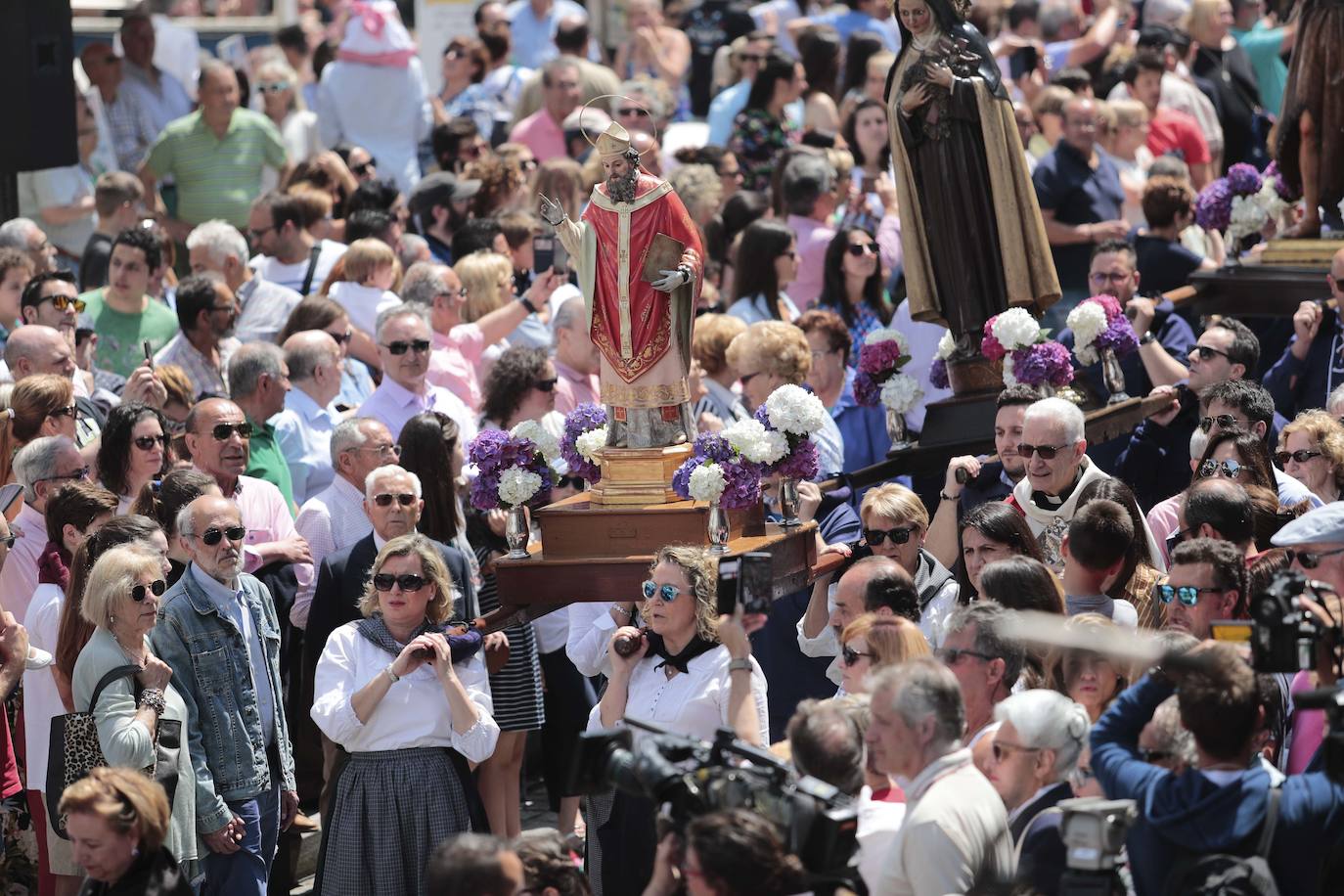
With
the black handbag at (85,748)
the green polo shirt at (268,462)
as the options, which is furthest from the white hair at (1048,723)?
the green polo shirt at (268,462)

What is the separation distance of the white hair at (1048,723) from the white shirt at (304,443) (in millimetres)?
4955

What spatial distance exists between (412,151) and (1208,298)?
7545 millimetres

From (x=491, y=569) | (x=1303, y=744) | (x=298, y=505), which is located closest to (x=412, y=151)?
(x=298, y=505)

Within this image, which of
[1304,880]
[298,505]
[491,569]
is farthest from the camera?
[298,505]

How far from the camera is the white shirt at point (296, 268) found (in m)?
12.9

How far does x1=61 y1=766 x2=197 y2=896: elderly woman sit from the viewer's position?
6.50 metres

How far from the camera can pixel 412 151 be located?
17.1 m

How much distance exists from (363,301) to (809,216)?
9.42 feet

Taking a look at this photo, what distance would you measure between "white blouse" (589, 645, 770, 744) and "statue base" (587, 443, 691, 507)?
92 centimetres

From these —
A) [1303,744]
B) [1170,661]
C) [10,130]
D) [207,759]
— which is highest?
[10,130]

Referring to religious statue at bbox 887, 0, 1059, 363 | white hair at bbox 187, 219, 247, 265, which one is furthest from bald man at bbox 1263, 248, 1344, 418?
white hair at bbox 187, 219, 247, 265

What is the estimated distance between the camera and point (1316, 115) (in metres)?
11.1

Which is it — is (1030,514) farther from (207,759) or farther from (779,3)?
(779,3)

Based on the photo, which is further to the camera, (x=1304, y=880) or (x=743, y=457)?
(x=743, y=457)
